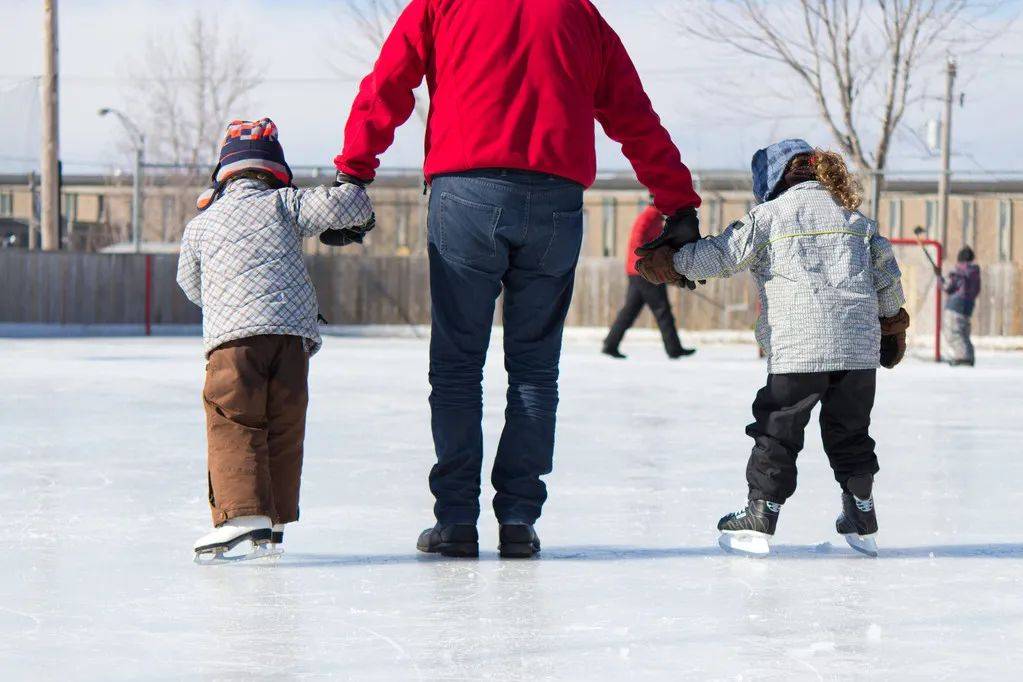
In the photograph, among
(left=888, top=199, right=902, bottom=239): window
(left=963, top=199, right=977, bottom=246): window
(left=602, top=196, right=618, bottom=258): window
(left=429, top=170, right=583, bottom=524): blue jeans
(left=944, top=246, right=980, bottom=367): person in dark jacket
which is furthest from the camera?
(left=602, top=196, right=618, bottom=258): window

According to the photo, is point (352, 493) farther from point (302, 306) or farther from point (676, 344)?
point (676, 344)

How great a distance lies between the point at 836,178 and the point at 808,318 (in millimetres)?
368

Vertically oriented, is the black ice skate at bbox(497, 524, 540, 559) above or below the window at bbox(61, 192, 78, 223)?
below

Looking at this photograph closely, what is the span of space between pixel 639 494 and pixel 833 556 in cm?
111

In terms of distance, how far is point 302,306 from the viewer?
3.73 m

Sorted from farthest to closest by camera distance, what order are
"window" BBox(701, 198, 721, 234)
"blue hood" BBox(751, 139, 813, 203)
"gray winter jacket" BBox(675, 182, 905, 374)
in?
"window" BBox(701, 198, 721, 234) < "blue hood" BBox(751, 139, 813, 203) < "gray winter jacket" BBox(675, 182, 905, 374)

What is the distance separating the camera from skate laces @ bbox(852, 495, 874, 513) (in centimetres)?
378

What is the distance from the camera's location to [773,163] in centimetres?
388

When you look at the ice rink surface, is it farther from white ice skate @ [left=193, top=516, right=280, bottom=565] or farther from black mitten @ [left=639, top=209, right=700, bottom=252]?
black mitten @ [left=639, top=209, right=700, bottom=252]

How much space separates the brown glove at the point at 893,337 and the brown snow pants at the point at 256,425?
1475 millimetres

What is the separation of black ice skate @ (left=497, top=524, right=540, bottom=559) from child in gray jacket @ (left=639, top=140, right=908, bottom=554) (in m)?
0.48

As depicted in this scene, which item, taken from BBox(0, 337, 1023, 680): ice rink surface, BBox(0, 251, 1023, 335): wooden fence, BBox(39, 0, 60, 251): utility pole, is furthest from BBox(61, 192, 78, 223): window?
BBox(0, 337, 1023, 680): ice rink surface

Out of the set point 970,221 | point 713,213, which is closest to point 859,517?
point 713,213

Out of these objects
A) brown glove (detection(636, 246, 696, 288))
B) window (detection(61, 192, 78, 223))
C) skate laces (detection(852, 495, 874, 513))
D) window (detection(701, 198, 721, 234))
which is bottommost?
skate laces (detection(852, 495, 874, 513))
